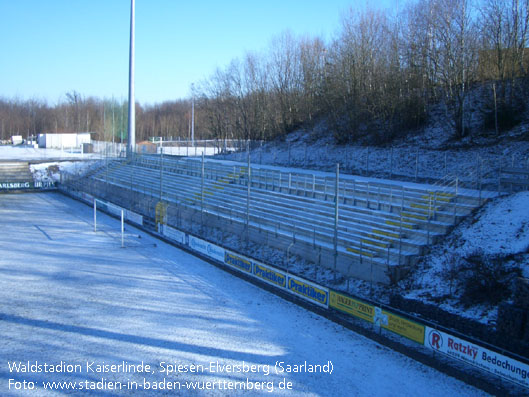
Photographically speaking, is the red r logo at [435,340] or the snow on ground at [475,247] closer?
the red r logo at [435,340]

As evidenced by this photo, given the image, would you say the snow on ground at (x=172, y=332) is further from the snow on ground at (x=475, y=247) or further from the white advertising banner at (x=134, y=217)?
the white advertising banner at (x=134, y=217)

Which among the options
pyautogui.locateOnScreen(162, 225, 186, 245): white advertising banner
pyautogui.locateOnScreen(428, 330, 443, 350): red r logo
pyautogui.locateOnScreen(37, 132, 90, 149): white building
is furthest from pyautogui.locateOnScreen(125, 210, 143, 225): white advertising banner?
pyautogui.locateOnScreen(37, 132, 90, 149): white building

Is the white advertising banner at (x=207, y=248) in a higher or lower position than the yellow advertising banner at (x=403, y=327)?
higher

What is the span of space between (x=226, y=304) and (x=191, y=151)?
4623 centimetres

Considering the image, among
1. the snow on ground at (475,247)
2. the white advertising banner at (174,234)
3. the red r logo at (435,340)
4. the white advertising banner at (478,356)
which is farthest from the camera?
the white advertising banner at (174,234)

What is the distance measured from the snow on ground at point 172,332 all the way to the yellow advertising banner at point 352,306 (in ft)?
1.80

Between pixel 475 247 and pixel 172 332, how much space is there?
9.44 meters

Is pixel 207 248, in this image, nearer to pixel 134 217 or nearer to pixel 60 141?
pixel 134 217

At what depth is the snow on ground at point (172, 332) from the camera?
9.14m

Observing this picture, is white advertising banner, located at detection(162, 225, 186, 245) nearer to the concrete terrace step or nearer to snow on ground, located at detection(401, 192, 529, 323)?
the concrete terrace step

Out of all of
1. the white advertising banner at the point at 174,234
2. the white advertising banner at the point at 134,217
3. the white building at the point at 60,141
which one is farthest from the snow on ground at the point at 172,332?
the white building at the point at 60,141

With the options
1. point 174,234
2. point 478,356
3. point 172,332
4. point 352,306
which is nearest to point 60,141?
point 174,234

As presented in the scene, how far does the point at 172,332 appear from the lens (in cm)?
1152

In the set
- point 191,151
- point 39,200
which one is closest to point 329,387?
point 39,200
